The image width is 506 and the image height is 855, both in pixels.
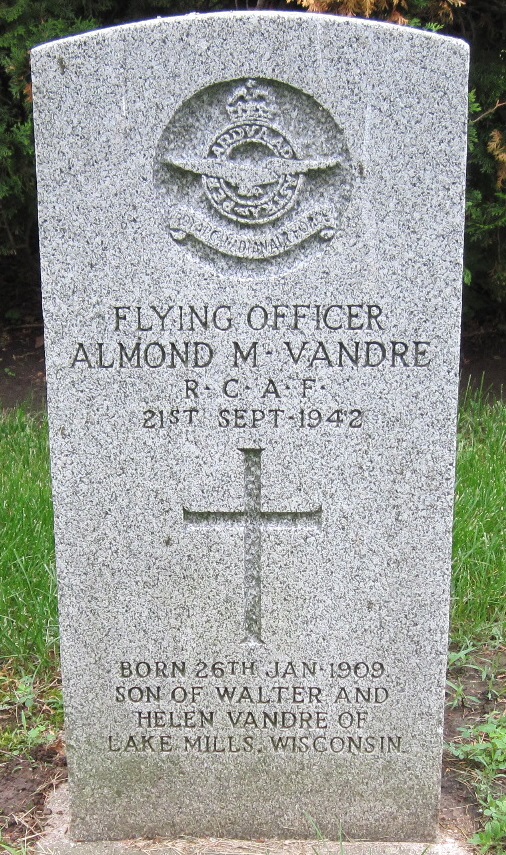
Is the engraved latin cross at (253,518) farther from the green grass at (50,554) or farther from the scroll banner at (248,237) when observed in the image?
the green grass at (50,554)

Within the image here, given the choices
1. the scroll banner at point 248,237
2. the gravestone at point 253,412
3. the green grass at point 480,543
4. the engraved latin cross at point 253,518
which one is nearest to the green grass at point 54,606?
the green grass at point 480,543

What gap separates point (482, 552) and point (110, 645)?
5.68 ft

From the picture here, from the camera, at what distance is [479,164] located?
5555 mm

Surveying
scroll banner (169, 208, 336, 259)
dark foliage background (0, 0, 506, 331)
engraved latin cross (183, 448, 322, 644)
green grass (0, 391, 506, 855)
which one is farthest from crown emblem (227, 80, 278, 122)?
dark foliage background (0, 0, 506, 331)

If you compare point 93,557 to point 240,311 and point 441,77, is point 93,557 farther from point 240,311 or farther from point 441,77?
point 441,77

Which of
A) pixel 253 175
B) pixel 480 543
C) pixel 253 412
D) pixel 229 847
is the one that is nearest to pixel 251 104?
pixel 253 175

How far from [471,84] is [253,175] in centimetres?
384

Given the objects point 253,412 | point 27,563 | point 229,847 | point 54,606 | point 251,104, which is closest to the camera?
point 251,104

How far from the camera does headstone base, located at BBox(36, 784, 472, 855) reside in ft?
8.05

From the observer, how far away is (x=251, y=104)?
7.05 feet

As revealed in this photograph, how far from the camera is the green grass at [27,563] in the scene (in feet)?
10.7

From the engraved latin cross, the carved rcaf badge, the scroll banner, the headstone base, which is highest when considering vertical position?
the carved rcaf badge

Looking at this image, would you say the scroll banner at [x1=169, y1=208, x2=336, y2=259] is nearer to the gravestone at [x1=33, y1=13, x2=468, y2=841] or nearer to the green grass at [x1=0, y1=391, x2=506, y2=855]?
the gravestone at [x1=33, y1=13, x2=468, y2=841]

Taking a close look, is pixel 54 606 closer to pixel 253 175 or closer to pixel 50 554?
pixel 50 554
